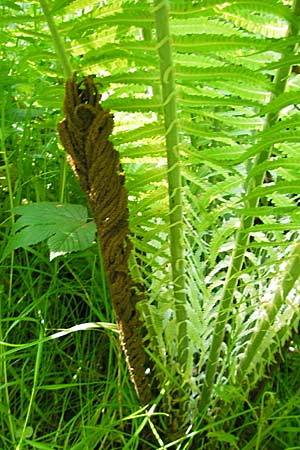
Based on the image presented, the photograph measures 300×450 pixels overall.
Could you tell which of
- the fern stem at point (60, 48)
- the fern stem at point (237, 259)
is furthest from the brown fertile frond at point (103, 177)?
the fern stem at point (237, 259)

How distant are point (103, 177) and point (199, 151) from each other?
208 mm

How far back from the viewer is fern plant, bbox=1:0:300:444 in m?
0.86

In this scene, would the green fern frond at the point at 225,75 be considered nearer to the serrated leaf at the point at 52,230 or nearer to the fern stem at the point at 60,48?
the fern stem at the point at 60,48

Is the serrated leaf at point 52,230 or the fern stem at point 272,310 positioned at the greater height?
the serrated leaf at point 52,230

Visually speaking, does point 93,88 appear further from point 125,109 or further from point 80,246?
point 80,246

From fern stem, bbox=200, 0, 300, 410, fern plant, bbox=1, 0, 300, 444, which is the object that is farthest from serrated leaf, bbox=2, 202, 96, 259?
fern stem, bbox=200, 0, 300, 410

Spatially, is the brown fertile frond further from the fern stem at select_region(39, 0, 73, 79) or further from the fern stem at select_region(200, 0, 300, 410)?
the fern stem at select_region(200, 0, 300, 410)

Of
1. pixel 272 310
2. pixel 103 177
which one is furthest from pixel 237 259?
pixel 103 177

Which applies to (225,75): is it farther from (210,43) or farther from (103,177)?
(103,177)

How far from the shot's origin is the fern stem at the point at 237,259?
924 millimetres

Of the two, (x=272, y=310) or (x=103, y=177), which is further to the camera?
(x=272, y=310)

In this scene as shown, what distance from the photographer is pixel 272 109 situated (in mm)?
849

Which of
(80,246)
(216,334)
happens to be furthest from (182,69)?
(216,334)

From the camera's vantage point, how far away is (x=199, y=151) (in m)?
1.03
